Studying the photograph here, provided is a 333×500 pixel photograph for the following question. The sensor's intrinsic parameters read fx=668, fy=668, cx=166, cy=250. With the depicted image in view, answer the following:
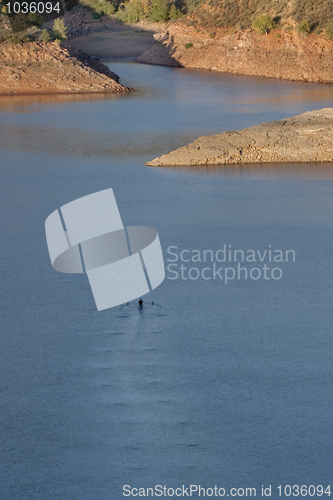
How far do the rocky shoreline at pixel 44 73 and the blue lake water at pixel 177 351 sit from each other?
21659mm

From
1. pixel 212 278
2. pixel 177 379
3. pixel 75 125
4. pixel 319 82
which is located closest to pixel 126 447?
pixel 177 379

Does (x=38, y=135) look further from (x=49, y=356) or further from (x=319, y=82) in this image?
(x=319, y=82)

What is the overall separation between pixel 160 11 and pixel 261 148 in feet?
155

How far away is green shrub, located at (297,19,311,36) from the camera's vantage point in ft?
177

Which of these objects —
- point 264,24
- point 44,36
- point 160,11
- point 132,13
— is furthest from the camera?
point 132,13

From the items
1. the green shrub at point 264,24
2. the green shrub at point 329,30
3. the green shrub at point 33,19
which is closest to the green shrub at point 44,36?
the green shrub at point 33,19

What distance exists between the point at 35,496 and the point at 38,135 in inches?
997

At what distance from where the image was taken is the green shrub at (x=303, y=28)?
53969mm

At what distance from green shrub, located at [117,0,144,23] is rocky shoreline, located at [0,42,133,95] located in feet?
95.5

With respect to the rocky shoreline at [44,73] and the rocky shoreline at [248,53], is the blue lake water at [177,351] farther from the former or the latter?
the rocky shoreline at [248,53]

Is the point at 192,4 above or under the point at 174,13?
above

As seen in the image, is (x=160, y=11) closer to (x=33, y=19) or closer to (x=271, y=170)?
(x=33, y=19)

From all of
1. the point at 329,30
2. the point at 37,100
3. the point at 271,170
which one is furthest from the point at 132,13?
the point at 271,170

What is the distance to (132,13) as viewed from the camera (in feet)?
241
